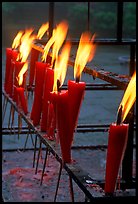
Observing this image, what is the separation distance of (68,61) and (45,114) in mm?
275

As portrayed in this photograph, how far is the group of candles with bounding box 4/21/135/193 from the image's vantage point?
5.06ft

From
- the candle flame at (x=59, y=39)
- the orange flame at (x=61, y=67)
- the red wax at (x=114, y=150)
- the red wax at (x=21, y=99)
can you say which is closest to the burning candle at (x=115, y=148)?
the red wax at (x=114, y=150)

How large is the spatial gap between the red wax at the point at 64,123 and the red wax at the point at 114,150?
0.29 m

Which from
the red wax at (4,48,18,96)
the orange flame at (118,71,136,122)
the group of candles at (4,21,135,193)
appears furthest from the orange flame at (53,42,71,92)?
the red wax at (4,48,18,96)

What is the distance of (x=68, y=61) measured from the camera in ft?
8.11

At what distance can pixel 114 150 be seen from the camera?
1526mm

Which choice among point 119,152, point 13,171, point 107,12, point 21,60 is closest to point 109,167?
point 119,152

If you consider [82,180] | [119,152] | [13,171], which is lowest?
[13,171]

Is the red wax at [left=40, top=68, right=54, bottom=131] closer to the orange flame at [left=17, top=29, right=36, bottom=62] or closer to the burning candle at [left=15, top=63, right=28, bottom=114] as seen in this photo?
the burning candle at [left=15, top=63, right=28, bottom=114]

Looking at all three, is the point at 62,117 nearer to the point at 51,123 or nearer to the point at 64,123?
the point at 64,123

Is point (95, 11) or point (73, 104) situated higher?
point (95, 11)

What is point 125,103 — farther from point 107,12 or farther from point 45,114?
point 107,12

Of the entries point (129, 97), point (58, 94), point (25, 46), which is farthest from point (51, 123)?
point (25, 46)

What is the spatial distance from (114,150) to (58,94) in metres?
0.34
